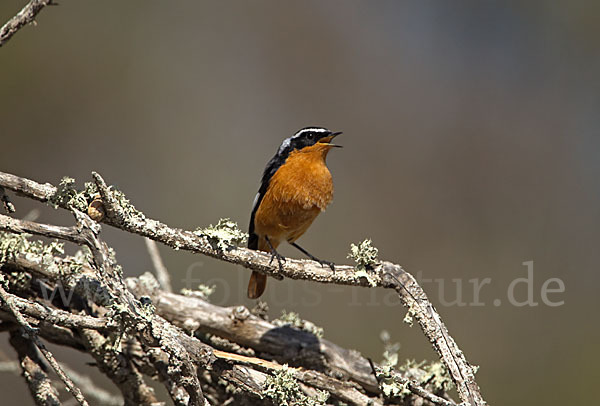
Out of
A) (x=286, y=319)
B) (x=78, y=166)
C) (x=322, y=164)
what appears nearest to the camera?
(x=286, y=319)

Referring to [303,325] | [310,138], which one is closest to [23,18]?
[303,325]

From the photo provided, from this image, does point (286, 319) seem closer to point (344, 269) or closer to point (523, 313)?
point (344, 269)

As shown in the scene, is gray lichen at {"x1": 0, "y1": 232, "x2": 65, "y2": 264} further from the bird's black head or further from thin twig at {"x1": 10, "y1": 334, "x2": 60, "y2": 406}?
the bird's black head

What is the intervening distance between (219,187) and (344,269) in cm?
489

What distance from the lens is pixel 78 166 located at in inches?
293

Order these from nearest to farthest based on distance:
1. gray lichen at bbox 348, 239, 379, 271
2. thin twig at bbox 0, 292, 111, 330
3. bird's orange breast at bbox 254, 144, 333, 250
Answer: thin twig at bbox 0, 292, 111, 330, gray lichen at bbox 348, 239, 379, 271, bird's orange breast at bbox 254, 144, 333, 250

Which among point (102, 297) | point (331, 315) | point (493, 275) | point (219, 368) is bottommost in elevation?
point (219, 368)

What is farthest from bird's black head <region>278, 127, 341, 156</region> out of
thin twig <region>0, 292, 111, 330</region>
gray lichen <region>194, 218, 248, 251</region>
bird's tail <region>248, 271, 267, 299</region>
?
thin twig <region>0, 292, 111, 330</region>

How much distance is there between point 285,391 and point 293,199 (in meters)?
1.91

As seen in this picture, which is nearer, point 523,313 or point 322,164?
point 322,164

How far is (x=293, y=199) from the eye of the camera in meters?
4.56

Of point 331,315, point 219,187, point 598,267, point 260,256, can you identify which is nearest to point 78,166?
point 219,187

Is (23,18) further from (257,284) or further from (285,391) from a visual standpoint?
(257,284)

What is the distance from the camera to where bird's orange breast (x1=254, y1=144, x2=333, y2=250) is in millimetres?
4574
